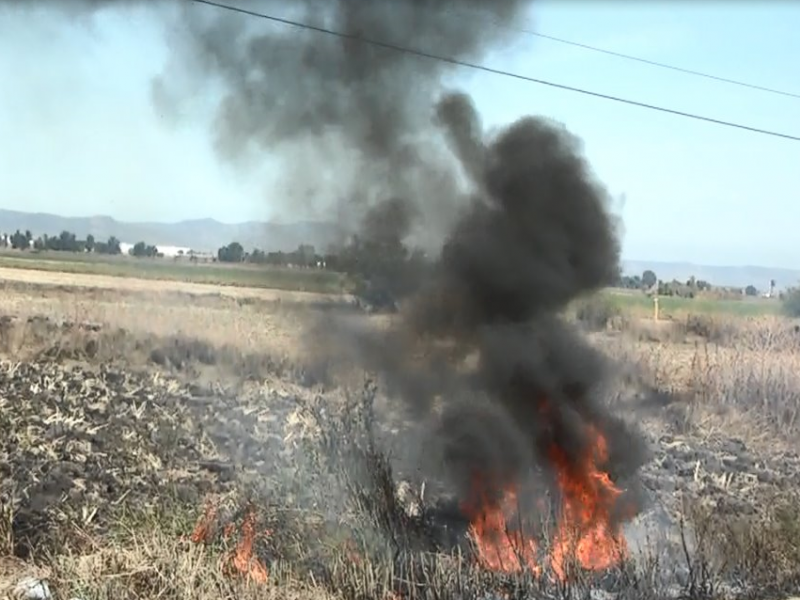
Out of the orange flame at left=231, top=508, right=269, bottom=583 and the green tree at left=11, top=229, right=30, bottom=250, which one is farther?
the green tree at left=11, top=229, right=30, bottom=250

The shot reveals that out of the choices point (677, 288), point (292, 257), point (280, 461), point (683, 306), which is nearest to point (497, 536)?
point (280, 461)

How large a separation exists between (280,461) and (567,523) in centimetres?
418

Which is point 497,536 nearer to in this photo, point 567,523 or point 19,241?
point 567,523

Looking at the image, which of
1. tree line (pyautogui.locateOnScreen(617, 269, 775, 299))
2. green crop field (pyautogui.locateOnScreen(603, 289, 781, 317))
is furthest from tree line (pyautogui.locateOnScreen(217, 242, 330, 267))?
tree line (pyautogui.locateOnScreen(617, 269, 775, 299))

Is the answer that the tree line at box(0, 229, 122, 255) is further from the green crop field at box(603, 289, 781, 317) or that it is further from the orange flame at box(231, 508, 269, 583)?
the orange flame at box(231, 508, 269, 583)

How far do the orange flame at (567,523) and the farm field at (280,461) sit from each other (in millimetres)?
234

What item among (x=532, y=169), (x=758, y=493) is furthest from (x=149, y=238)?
(x=758, y=493)

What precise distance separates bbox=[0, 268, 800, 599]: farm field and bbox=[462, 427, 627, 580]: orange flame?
234 mm

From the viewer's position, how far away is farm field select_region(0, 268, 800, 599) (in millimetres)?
8039

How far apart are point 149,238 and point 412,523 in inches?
579

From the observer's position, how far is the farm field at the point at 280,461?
804cm

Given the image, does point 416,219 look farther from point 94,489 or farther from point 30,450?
point 30,450

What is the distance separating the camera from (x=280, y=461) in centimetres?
1199

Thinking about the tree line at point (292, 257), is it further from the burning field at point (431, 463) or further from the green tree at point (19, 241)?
the green tree at point (19, 241)
